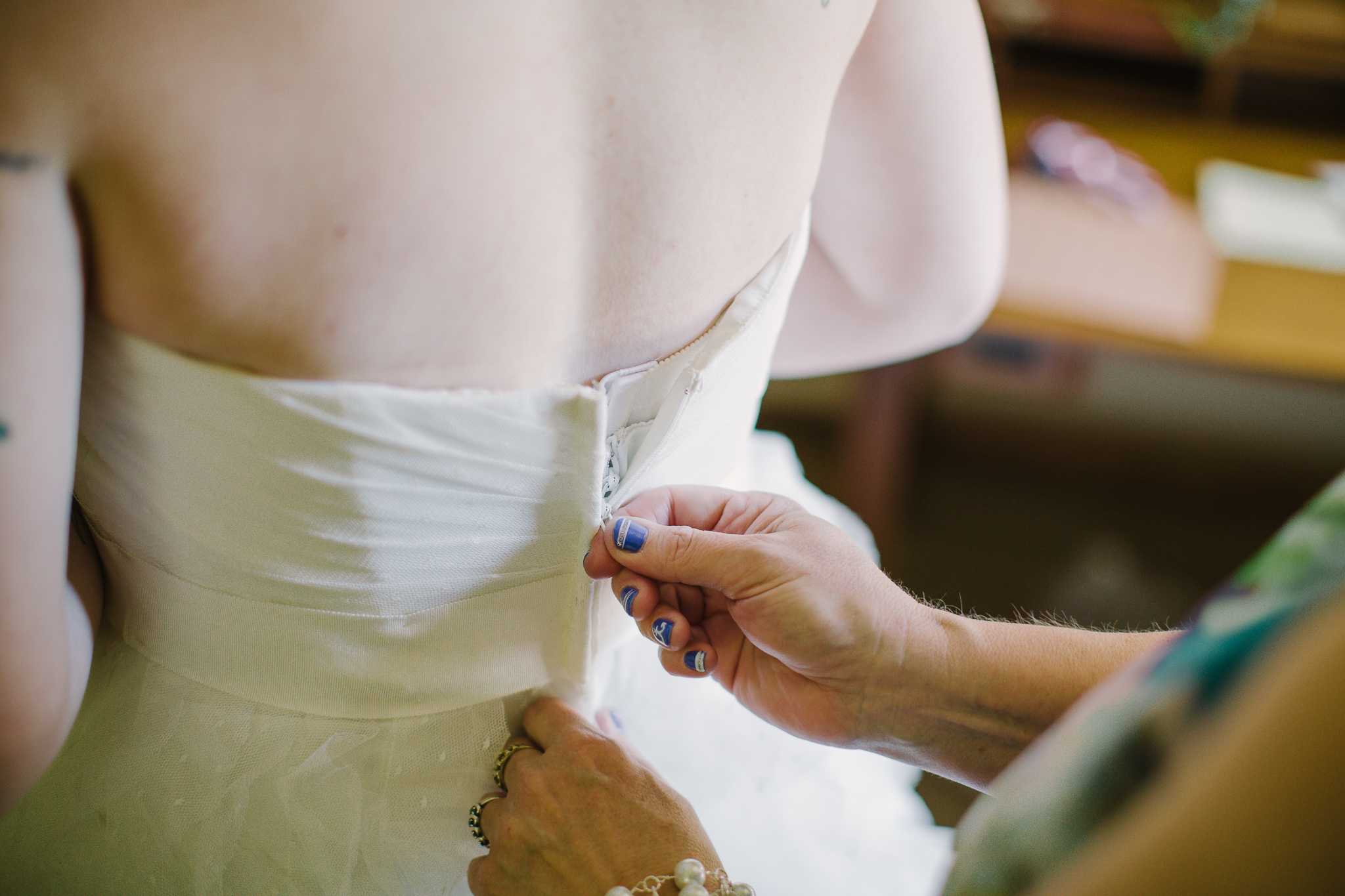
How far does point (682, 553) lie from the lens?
607 millimetres

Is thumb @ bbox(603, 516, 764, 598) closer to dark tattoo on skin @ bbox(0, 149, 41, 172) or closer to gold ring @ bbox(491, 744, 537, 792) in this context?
gold ring @ bbox(491, 744, 537, 792)

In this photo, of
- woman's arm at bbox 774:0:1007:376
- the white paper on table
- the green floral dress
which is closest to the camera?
the green floral dress

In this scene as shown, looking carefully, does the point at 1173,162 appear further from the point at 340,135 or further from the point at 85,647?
the point at 85,647

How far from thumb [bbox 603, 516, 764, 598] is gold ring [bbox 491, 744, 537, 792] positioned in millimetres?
154

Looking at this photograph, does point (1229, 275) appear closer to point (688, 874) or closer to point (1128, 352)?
point (1128, 352)

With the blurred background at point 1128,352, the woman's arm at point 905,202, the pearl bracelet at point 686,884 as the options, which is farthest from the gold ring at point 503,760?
the blurred background at point 1128,352

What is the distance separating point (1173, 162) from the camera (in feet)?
5.61

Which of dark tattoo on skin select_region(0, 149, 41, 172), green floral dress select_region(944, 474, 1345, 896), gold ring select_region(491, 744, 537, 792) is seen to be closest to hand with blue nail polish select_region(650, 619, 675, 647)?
gold ring select_region(491, 744, 537, 792)

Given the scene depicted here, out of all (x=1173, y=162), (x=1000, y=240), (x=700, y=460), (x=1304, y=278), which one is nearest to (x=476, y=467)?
(x=700, y=460)

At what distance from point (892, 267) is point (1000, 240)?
0.12 m

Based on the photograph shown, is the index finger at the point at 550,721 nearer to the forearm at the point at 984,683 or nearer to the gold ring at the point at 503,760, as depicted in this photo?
the gold ring at the point at 503,760

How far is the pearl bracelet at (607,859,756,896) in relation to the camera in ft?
1.93

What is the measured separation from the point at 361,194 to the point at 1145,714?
396 mm

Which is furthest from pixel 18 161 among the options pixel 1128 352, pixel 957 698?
pixel 1128 352
